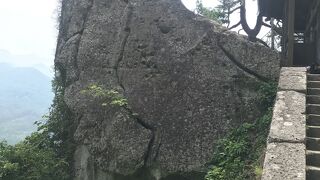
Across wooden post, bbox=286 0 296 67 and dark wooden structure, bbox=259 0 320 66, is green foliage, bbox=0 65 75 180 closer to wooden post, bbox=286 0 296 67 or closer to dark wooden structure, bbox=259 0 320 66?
wooden post, bbox=286 0 296 67

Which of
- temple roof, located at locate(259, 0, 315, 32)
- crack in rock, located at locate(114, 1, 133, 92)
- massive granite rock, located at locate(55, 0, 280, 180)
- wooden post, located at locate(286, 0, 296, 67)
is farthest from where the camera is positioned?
temple roof, located at locate(259, 0, 315, 32)

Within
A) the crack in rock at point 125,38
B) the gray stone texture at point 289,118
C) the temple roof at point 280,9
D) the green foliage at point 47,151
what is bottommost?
the green foliage at point 47,151

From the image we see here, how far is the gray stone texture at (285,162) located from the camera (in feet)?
17.6

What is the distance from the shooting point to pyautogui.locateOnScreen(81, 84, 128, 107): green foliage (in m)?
12.1

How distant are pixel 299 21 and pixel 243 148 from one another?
12.2 m

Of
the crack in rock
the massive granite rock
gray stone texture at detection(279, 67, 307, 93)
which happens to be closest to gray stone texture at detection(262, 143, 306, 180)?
gray stone texture at detection(279, 67, 307, 93)

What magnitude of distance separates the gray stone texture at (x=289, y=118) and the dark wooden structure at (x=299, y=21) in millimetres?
5452

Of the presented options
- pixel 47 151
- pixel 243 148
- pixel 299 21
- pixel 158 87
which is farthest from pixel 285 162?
pixel 299 21

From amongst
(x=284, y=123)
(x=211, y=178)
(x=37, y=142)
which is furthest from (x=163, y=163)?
(x=284, y=123)

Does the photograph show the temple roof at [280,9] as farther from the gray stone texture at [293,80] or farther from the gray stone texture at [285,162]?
the gray stone texture at [285,162]

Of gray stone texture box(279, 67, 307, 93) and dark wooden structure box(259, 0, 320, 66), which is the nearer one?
gray stone texture box(279, 67, 307, 93)

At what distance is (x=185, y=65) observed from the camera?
12.2 m

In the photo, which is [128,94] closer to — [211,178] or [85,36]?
[85,36]

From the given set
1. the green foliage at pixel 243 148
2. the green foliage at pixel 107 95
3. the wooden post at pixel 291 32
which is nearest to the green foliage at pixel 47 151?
the green foliage at pixel 107 95
